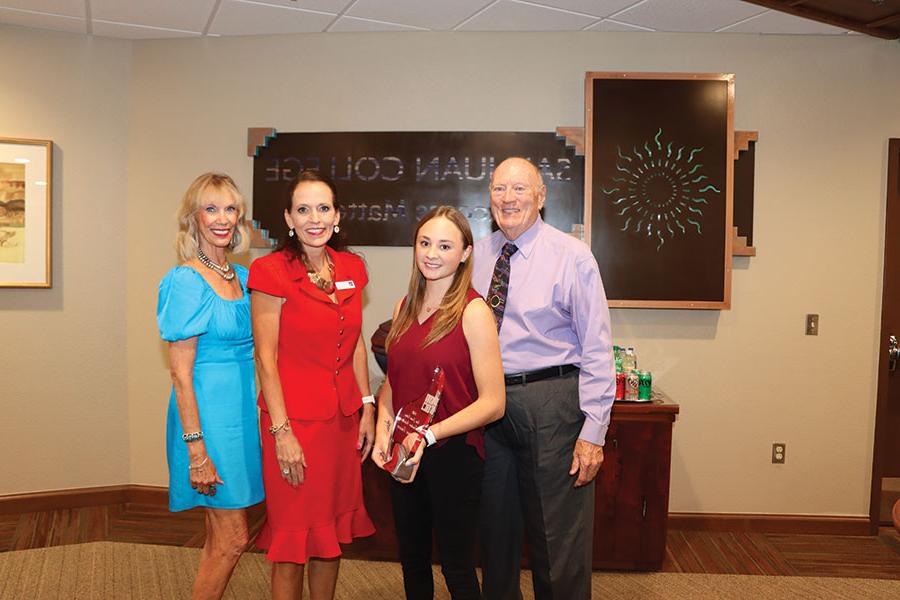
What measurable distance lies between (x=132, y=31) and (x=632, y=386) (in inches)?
126

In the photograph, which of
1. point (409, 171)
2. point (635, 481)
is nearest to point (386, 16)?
point (409, 171)

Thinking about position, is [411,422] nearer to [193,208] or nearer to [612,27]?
[193,208]

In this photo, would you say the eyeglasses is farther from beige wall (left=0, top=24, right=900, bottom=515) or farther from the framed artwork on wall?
beige wall (left=0, top=24, right=900, bottom=515)

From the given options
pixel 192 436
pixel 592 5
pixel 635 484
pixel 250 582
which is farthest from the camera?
pixel 592 5

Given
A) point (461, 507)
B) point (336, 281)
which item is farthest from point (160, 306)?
point (461, 507)

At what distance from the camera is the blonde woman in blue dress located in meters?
2.17

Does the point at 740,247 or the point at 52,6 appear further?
the point at 740,247

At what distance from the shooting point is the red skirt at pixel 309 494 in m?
2.13

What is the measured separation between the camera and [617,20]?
362cm

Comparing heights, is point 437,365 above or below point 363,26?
below

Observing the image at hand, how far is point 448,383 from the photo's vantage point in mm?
2023

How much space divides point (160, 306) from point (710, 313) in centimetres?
282

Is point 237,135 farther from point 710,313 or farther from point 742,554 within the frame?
point 742,554

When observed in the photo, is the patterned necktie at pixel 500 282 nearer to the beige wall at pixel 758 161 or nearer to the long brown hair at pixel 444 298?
the long brown hair at pixel 444 298
